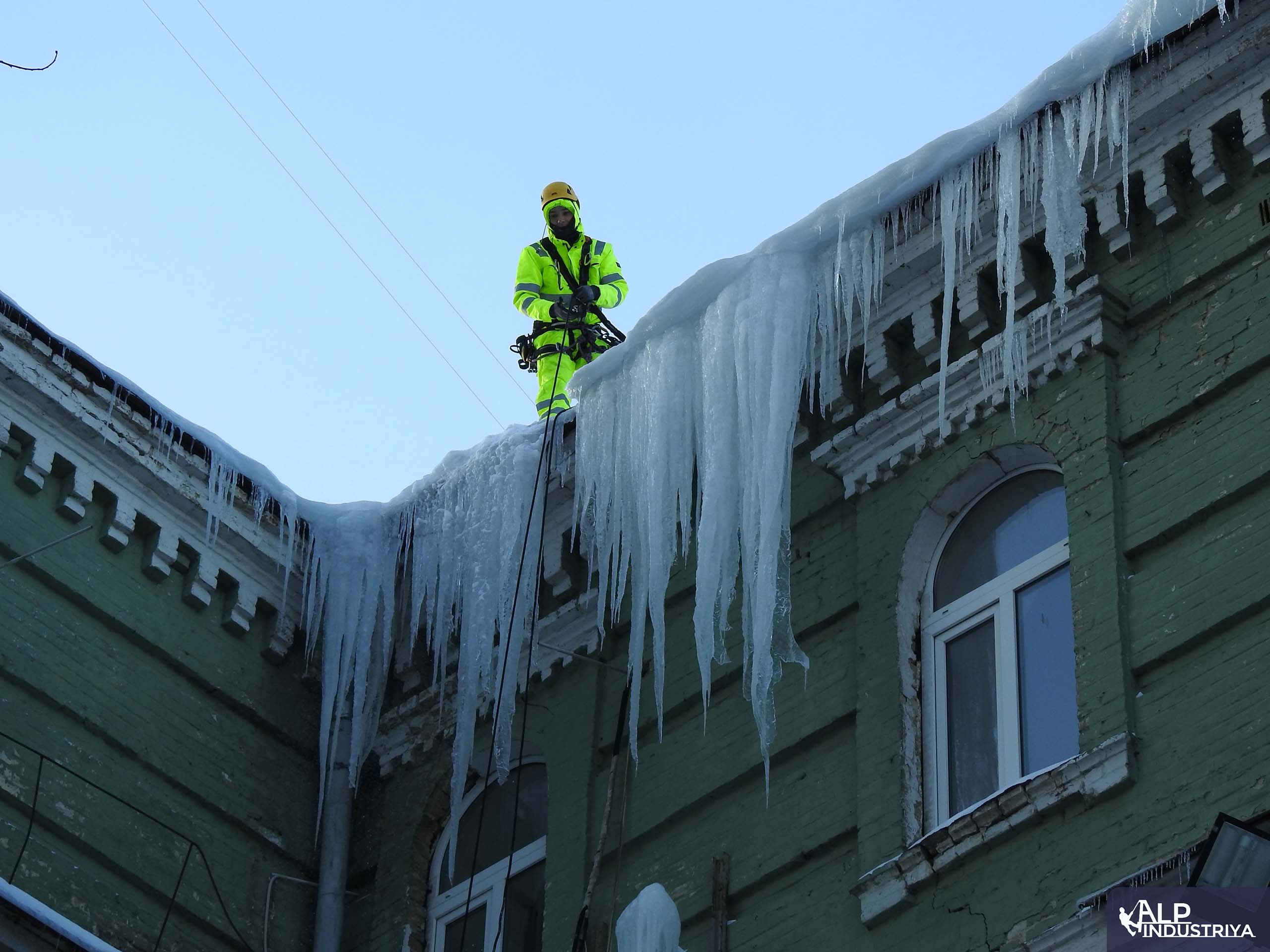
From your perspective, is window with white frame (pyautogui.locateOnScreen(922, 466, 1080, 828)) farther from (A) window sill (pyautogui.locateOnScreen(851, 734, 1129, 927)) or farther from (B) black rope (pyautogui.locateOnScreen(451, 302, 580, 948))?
(B) black rope (pyautogui.locateOnScreen(451, 302, 580, 948))

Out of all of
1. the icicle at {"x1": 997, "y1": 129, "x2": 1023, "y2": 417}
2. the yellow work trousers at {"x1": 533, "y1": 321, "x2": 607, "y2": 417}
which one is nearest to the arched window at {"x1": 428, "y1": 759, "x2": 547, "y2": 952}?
the yellow work trousers at {"x1": 533, "y1": 321, "x2": 607, "y2": 417}

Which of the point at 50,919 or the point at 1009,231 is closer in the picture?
the point at 50,919

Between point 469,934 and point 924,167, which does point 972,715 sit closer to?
point 924,167

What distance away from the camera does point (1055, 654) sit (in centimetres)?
→ 918

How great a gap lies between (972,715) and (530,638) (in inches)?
109

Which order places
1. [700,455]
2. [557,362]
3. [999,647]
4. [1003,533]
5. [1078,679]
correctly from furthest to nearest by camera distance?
1. [557,362]
2. [700,455]
3. [1003,533]
4. [999,647]
5. [1078,679]

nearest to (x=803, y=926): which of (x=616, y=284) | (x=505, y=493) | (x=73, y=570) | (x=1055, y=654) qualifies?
(x=1055, y=654)

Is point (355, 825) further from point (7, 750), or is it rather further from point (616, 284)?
point (616, 284)

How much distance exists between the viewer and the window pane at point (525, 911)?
10938 mm

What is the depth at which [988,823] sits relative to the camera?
8.66 metres

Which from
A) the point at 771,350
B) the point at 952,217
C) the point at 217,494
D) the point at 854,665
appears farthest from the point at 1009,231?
the point at 217,494

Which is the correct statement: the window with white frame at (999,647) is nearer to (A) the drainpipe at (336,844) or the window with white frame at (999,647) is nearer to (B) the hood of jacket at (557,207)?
(A) the drainpipe at (336,844)

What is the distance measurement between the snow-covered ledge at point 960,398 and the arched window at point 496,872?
235cm

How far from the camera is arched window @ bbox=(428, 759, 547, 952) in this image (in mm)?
11047
